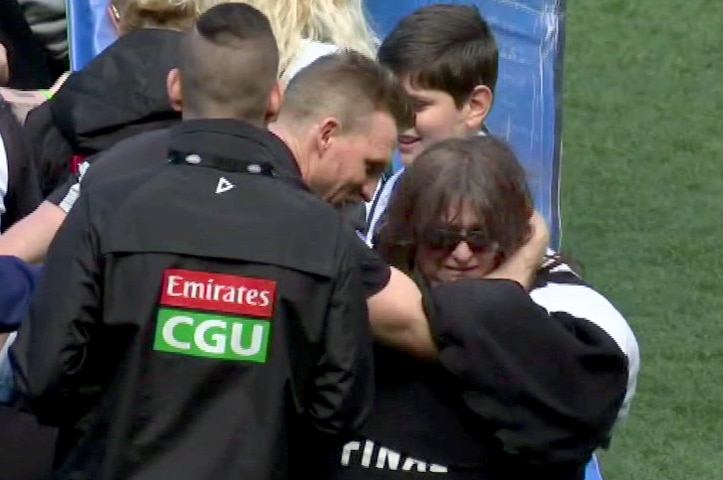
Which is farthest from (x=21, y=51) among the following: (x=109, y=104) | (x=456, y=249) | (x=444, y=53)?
(x=456, y=249)

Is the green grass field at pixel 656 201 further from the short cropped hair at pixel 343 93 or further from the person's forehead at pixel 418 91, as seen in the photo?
the short cropped hair at pixel 343 93

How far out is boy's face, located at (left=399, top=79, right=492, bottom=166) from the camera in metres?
3.54

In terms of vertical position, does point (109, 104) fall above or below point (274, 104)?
below

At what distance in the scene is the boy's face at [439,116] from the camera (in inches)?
139

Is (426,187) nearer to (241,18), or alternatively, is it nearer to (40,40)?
(241,18)

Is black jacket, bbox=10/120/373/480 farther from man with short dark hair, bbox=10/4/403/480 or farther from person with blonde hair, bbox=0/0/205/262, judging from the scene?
person with blonde hair, bbox=0/0/205/262

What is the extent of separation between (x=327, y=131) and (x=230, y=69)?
258mm

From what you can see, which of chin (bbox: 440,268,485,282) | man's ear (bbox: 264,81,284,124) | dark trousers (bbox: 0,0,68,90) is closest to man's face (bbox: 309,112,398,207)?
man's ear (bbox: 264,81,284,124)

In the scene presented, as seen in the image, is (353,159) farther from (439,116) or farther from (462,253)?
(439,116)

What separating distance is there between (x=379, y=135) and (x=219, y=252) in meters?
0.45

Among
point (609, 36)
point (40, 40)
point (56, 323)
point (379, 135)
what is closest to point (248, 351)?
point (56, 323)

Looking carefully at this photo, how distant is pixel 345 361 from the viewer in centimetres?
261

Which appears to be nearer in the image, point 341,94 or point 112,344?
point 112,344

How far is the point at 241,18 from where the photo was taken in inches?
107
